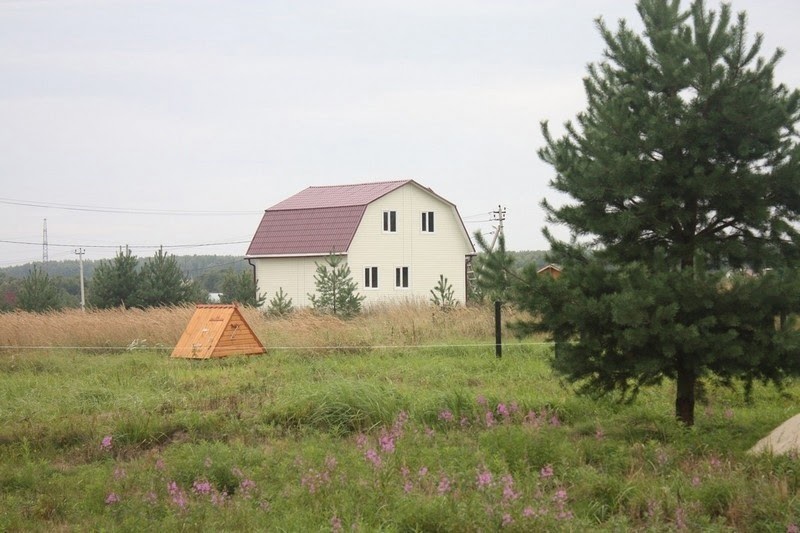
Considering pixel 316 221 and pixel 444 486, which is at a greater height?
pixel 316 221

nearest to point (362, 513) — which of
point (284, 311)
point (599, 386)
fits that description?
point (599, 386)

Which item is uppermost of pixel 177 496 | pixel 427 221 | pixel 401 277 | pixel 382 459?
pixel 427 221

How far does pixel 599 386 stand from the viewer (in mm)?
9070

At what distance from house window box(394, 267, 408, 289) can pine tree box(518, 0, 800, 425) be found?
36.7m

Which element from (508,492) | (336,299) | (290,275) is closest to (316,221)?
(290,275)

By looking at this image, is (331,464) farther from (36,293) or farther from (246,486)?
(36,293)

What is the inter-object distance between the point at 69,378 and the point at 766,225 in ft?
33.9

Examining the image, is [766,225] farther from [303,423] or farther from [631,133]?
[303,423]

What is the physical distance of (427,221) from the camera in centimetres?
4741

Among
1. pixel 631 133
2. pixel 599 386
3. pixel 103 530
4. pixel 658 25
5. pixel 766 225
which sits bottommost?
pixel 103 530

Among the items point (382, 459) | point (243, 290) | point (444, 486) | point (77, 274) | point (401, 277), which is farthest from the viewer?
point (77, 274)

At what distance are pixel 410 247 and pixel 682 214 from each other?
1487 inches

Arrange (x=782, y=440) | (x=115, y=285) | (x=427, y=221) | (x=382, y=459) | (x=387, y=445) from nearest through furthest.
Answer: (x=387, y=445) → (x=382, y=459) → (x=782, y=440) → (x=115, y=285) → (x=427, y=221)

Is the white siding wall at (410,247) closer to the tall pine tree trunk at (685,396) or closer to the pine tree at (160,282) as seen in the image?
the pine tree at (160,282)
